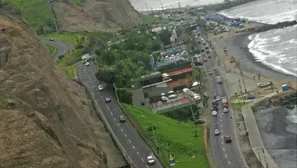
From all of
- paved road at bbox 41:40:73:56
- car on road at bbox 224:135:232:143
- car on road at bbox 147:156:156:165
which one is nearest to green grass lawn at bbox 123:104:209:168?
car on road at bbox 147:156:156:165

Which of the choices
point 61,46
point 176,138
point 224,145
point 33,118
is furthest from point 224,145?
point 61,46

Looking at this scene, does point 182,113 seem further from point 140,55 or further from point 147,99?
point 140,55

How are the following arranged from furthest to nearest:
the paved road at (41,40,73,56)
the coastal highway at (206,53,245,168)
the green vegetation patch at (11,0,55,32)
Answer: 1. the green vegetation patch at (11,0,55,32)
2. the paved road at (41,40,73,56)
3. the coastal highway at (206,53,245,168)

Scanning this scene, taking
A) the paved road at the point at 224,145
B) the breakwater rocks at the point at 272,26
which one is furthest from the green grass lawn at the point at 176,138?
the breakwater rocks at the point at 272,26

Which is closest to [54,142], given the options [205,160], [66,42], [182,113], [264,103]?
[205,160]

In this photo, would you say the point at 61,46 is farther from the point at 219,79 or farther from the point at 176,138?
the point at 176,138

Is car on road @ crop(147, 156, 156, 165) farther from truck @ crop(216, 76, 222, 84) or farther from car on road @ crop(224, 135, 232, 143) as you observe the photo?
truck @ crop(216, 76, 222, 84)
